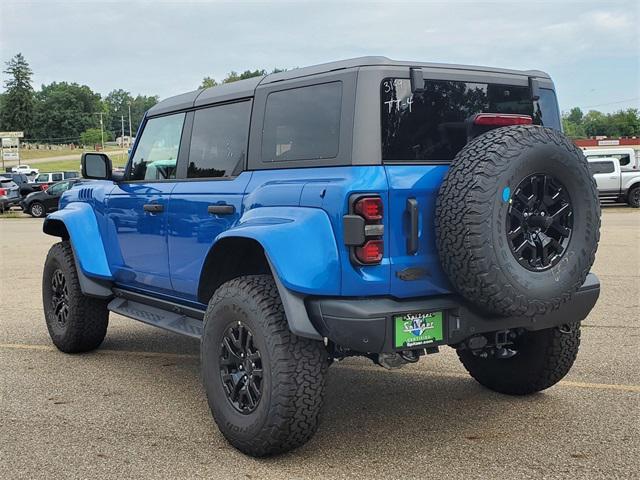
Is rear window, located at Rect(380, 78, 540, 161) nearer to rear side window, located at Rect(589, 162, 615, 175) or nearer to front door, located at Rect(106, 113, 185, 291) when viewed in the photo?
front door, located at Rect(106, 113, 185, 291)

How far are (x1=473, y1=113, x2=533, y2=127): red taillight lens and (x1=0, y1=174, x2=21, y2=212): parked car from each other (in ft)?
93.7

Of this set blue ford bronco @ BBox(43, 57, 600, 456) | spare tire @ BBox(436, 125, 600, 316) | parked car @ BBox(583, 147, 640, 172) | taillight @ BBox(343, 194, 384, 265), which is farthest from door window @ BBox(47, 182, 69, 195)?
spare tire @ BBox(436, 125, 600, 316)

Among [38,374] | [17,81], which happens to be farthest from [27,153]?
[38,374]

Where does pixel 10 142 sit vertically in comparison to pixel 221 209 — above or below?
above

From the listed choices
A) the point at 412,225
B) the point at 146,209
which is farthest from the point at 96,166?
the point at 412,225

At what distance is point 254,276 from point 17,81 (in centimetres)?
15256

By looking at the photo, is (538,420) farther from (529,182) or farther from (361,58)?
(361,58)

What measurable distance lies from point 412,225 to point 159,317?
2321 mm

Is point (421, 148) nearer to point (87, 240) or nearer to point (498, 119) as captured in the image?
point (498, 119)

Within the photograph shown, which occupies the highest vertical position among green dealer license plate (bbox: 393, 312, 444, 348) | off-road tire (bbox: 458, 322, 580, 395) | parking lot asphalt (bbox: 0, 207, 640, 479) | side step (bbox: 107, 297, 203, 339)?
green dealer license plate (bbox: 393, 312, 444, 348)

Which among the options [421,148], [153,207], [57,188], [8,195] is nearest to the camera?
[421,148]

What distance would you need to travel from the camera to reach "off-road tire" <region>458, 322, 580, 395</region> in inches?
166

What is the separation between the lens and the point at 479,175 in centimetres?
312

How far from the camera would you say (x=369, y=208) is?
125 inches
